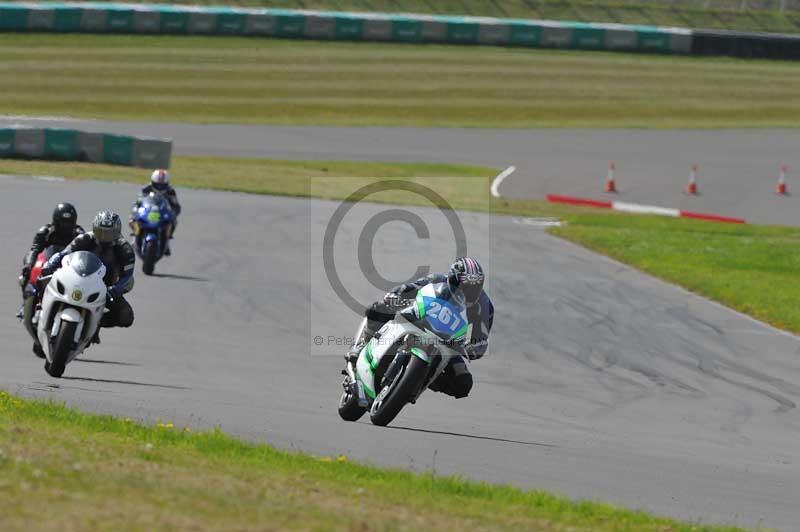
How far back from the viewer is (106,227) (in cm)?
1316

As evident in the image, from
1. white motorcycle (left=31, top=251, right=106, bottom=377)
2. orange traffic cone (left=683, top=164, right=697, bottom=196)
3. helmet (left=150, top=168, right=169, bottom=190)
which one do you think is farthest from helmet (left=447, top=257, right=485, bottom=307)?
orange traffic cone (left=683, top=164, right=697, bottom=196)

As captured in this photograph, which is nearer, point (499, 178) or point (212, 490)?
point (212, 490)

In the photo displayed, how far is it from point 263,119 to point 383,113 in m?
4.80

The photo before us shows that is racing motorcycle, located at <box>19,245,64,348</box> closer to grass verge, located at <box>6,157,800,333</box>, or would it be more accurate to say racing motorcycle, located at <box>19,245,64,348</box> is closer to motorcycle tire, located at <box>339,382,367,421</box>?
motorcycle tire, located at <box>339,382,367,421</box>

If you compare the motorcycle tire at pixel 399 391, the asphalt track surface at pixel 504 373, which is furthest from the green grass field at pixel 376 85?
the motorcycle tire at pixel 399 391

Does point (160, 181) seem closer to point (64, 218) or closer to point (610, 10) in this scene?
point (64, 218)

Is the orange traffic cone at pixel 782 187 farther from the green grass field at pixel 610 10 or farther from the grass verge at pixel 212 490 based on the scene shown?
the grass verge at pixel 212 490

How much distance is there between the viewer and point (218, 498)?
7.40 meters

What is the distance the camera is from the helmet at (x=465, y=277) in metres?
10.7

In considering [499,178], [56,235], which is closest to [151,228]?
[56,235]

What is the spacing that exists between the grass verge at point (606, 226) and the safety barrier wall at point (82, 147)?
0.57 meters

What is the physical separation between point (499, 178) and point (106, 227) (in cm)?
2607

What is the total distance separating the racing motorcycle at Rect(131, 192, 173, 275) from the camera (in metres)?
20.4

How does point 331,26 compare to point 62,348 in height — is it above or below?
above
